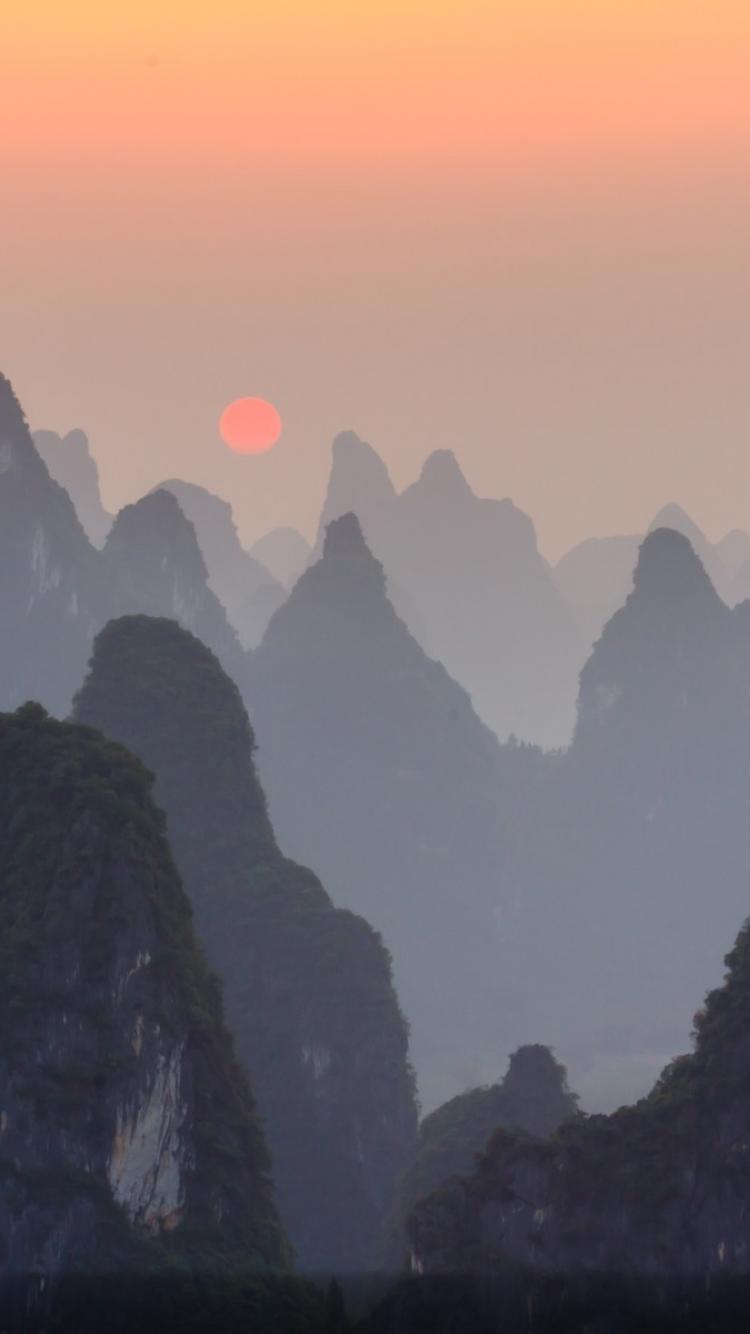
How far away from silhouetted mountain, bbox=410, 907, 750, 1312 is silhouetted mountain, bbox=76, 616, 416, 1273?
2224 cm

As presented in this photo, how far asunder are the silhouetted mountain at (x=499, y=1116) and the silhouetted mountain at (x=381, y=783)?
5996cm

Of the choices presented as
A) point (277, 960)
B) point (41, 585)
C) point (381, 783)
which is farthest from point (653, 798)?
point (277, 960)

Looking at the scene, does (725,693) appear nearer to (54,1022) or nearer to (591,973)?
(591,973)

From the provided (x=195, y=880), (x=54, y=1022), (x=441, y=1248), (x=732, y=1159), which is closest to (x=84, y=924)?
(x=54, y=1022)

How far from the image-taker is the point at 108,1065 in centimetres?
5397

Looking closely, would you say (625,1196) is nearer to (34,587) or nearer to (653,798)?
(34,587)

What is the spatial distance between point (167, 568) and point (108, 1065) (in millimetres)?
94313

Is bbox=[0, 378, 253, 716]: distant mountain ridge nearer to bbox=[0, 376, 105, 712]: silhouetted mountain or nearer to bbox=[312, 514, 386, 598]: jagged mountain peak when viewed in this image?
bbox=[0, 376, 105, 712]: silhouetted mountain

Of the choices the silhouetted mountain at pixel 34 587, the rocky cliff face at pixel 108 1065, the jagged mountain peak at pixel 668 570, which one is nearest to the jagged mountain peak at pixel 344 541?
the jagged mountain peak at pixel 668 570

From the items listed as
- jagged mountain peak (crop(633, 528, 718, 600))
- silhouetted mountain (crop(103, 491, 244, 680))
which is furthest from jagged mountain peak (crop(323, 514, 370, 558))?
jagged mountain peak (crop(633, 528, 718, 600))

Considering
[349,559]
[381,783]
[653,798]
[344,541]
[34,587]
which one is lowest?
[381,783]

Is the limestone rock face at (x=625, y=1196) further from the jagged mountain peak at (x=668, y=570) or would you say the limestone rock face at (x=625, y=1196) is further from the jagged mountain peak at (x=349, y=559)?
the jagged mountain peak at (x=668, y=570)

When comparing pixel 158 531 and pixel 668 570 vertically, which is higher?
pixel 158 531

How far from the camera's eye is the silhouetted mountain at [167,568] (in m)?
A: 146
